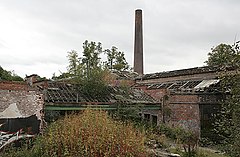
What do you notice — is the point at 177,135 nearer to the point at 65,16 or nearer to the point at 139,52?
the point at 65,16

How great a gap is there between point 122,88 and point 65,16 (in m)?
6.74

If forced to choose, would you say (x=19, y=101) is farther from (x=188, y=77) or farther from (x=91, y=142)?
(x=188, y=77)

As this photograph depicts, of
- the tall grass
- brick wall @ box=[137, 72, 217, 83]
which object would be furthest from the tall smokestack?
the tall grass

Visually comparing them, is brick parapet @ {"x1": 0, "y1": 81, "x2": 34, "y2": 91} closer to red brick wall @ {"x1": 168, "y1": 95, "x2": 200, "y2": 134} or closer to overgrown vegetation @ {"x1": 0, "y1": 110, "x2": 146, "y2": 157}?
Answer: overgrown vegetation @ {"x1": 0, "y1": 110, "x2": 146, "y2": 157}

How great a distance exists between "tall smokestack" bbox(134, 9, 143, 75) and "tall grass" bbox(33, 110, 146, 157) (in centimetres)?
2666

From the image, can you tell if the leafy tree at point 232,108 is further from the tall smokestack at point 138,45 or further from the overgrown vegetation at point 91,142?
the tall smokestack at point 138,45

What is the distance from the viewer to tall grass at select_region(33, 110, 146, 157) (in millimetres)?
8422

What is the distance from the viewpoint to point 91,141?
8531 millimetres

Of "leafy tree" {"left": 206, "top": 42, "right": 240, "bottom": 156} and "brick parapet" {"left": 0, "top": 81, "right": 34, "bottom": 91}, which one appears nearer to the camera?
"leafy tree" {"left": 206, "top": 42, "right": 240, "bottom": 156}

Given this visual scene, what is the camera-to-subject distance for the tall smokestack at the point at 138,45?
118ft

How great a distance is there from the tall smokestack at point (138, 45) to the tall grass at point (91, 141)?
2666 centimetres

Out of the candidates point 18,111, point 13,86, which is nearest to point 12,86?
point 13,86

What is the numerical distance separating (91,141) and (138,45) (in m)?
28.8

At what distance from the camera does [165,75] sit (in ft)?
75.0
